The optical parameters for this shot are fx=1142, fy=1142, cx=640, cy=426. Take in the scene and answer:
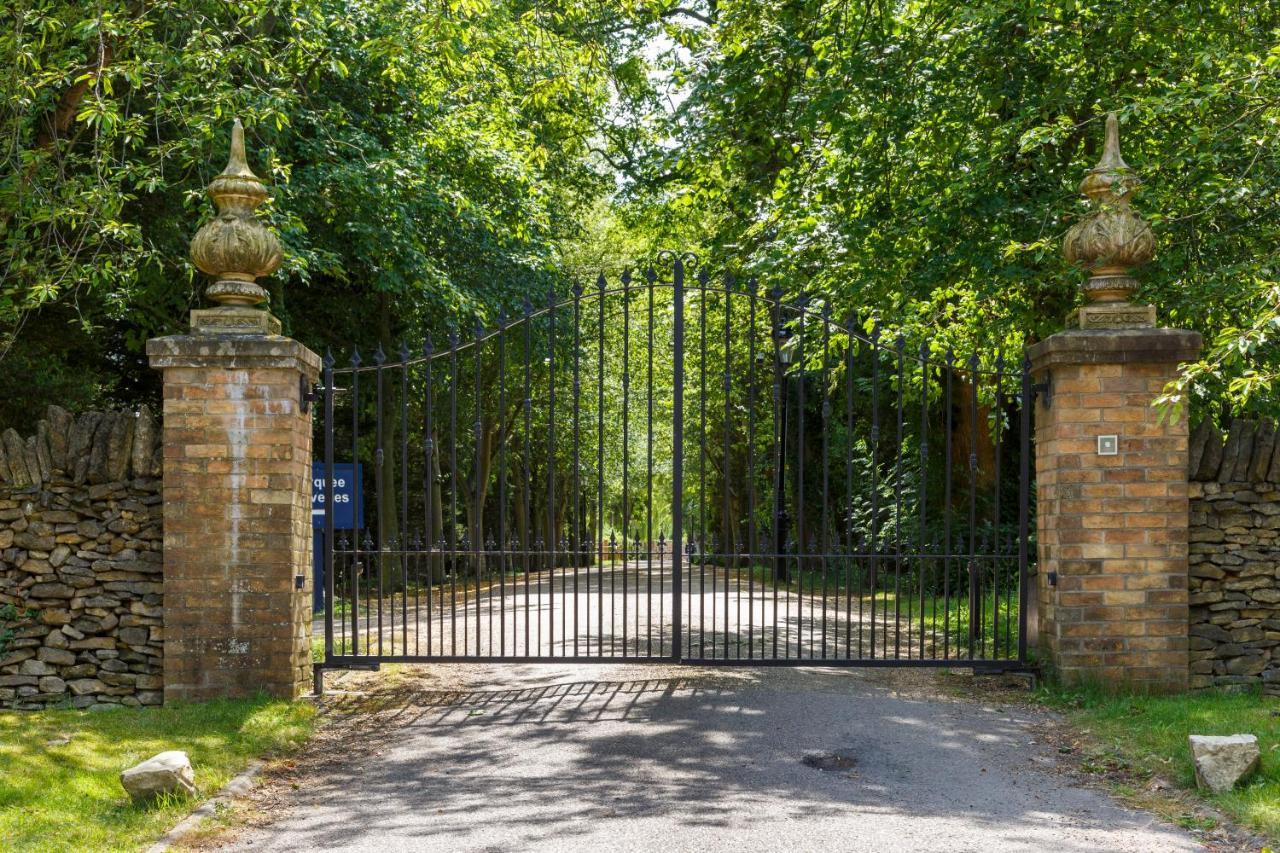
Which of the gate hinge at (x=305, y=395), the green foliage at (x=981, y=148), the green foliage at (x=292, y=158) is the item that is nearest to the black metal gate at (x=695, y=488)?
the gate hinge at (x=305, y=395)

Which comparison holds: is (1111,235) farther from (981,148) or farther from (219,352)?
(219,352)

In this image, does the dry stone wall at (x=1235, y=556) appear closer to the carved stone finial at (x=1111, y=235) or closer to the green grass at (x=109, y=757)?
the carved stone finial at (x=1111, y=235)

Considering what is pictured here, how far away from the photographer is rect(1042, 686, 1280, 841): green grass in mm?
5656

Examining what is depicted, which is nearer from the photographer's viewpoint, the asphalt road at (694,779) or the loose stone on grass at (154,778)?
the asphalt road at (694,779)

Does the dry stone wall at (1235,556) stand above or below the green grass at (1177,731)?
above

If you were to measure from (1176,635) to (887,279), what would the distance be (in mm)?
4594

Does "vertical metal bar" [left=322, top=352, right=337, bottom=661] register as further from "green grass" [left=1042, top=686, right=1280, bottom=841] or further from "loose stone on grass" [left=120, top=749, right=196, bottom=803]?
"green grass" [left=1042, top=686, right=1280, bottom=841]

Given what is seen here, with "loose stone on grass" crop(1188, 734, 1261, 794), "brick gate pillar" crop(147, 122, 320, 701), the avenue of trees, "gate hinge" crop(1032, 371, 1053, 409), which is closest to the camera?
"loose stone on grass" crop(1188, 734, 1261, 794)

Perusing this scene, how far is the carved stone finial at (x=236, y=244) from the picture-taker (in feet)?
26.6

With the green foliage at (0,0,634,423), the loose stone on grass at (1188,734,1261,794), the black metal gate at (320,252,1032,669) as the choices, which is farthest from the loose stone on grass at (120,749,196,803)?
→ the loose stone on grass at (1188,734,1261,794)

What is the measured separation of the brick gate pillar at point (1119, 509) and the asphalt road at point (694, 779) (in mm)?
845

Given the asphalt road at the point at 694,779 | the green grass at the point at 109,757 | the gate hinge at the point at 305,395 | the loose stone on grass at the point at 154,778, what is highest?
the gate hinge at the point at 305,395

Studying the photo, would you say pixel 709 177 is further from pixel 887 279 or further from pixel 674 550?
pixel 674 550

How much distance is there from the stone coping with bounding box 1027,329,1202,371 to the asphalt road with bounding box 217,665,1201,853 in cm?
256
